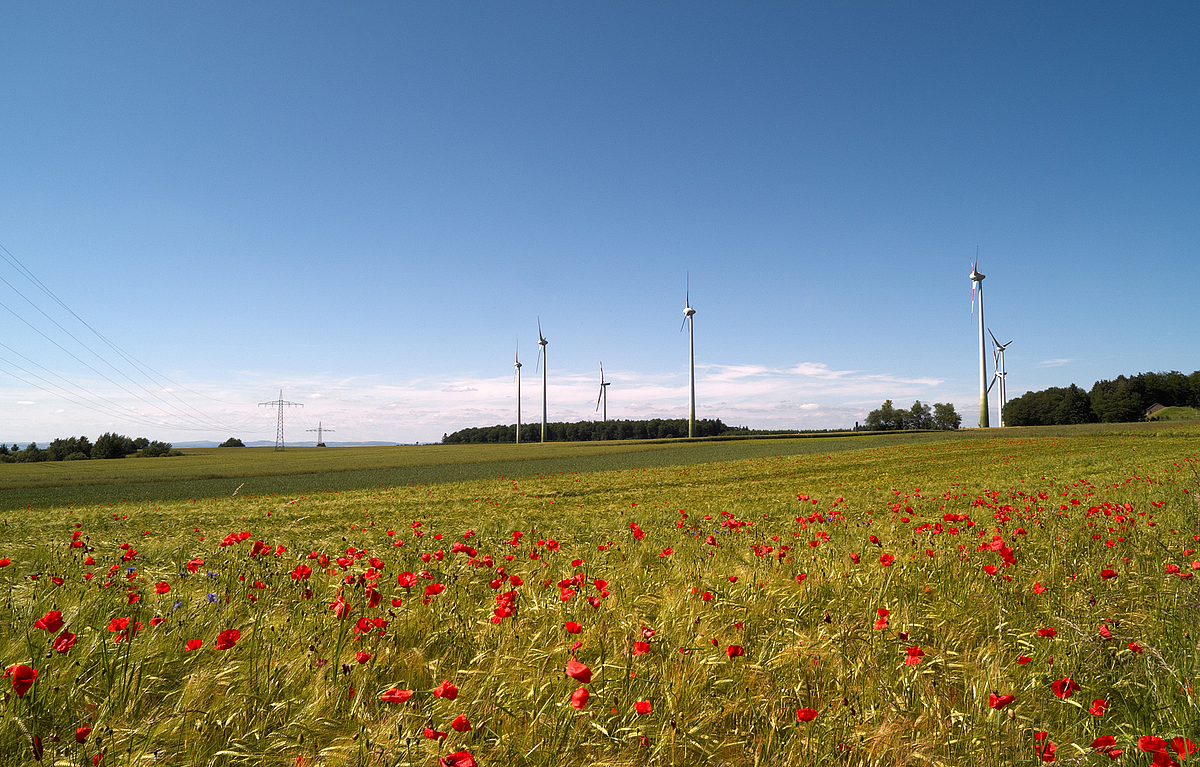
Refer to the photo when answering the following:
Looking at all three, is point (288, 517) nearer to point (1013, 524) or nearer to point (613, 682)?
point (613, 682)

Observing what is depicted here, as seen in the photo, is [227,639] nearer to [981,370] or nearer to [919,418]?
[981,370]

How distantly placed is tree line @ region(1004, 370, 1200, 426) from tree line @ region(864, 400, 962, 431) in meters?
28.5

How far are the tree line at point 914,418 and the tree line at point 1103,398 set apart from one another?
28.5 m

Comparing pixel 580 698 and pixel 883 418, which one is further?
pixel 883 418

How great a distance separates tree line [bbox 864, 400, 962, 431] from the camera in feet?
579

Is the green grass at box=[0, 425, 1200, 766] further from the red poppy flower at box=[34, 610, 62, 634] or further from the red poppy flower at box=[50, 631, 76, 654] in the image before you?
the red poppy flower at box=[34, 610, 62, 634]

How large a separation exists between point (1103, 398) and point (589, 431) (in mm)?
136835

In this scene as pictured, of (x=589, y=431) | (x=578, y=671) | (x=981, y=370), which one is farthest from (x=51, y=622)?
(x=589, y=431)

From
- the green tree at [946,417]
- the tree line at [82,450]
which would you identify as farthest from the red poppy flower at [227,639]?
the green tree at [946,417]

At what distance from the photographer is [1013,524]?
8.40m

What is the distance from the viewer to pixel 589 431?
17362cm

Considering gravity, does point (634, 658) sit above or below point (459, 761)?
below

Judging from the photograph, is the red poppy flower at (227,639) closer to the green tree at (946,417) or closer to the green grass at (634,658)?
the green grass at (634,658)

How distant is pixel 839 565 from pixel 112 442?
394 ft
